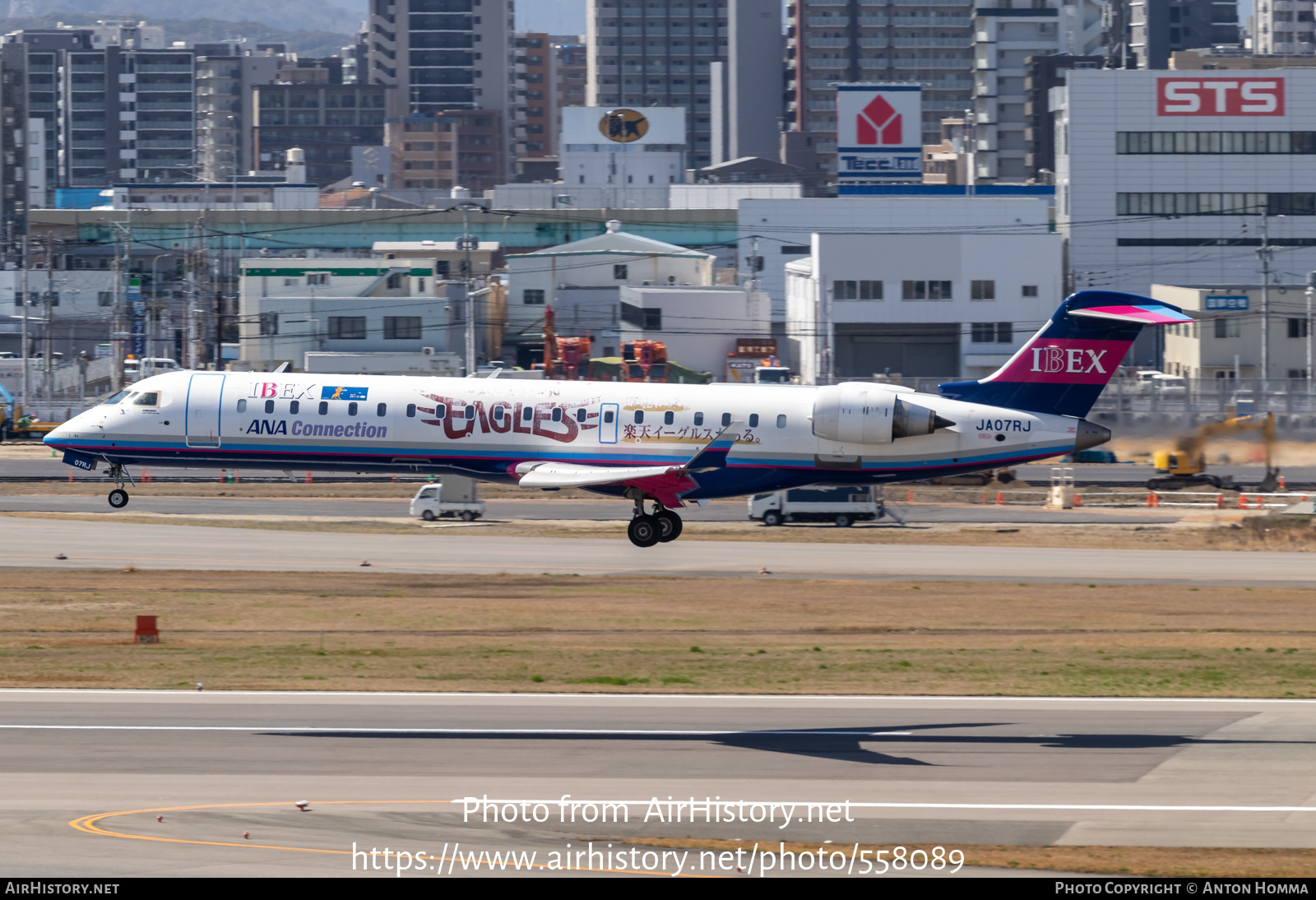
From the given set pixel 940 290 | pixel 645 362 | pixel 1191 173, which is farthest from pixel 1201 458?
pixel 1191 173

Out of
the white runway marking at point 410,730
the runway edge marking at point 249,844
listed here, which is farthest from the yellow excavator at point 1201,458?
the runway edge marking at point 249,844

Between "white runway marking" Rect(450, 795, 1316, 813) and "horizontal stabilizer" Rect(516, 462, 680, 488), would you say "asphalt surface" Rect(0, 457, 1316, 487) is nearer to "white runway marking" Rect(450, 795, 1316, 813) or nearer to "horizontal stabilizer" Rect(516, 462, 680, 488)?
"horizontal stabilizer" Rect(516, 462, 680, 488)

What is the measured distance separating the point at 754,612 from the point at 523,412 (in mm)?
11524

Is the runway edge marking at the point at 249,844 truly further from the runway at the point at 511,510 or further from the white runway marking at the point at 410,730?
the runway at the point at 511,510

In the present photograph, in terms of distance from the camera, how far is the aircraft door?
43000 mm

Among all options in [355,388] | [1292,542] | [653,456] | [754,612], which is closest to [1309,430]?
[1292,542]

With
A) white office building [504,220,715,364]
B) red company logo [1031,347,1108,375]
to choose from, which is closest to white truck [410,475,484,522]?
red company logo [1031,347,1108,375]

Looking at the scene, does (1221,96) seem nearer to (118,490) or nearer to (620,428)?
(620,428)

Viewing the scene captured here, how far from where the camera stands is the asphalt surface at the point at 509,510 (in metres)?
72.9

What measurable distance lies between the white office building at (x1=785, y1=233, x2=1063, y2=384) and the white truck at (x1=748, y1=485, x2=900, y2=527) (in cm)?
4920

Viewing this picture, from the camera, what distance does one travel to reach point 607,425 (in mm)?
43500

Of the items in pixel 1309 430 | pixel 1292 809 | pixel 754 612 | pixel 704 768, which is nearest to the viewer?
pixel 1292 809

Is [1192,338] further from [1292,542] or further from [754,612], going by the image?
[754,612]

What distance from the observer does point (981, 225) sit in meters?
146
